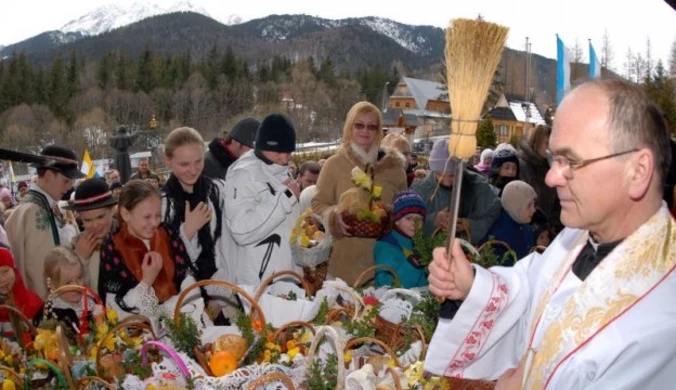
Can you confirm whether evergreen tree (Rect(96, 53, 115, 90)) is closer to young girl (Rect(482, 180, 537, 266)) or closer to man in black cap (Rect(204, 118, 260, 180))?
man in black cap (Rect(204, 118, 260, 180))

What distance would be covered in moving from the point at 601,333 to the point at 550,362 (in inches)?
6.6

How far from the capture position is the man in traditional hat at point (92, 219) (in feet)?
13.5

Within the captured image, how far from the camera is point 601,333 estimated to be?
1.63 m

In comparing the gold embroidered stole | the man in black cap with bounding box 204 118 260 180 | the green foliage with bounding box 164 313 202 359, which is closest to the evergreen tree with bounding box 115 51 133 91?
the man in black cap with bounding box 204 118 260 180

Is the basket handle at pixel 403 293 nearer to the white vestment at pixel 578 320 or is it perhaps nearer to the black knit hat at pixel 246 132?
the white vestment at pixel 578 320

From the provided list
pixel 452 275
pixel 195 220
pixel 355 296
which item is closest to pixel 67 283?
pixel 195 220

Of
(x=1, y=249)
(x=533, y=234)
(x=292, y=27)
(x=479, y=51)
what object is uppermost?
(x=292, y=27)

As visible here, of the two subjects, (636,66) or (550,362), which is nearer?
(550,362)

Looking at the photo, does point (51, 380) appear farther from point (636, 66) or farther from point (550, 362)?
point (636, 66)

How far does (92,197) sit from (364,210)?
170 centimetres

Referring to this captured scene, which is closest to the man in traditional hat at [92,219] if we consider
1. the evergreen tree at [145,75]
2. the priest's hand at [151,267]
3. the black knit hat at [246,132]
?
the priest's hand at [151,267]

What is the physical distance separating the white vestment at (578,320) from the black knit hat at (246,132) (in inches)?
127

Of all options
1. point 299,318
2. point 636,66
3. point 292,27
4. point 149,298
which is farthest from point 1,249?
point 292,27

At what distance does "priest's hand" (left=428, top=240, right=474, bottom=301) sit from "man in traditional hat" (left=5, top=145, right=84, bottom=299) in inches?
117
